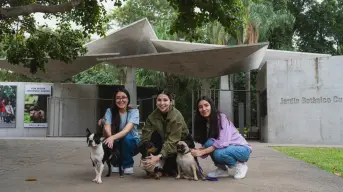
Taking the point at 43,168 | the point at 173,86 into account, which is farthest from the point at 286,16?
the point at 43,168

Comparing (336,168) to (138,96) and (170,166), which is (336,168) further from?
(138,96)

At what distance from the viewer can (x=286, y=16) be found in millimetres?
21750

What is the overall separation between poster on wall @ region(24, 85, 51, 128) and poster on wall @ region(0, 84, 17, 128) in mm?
568

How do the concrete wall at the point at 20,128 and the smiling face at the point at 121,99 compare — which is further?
the concrete wall at the point at 20,128

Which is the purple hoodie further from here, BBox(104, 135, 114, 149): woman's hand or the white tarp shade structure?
the white tarp shade structure

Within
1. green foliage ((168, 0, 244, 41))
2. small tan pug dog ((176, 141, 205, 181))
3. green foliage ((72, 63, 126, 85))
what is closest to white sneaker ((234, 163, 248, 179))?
small tan pug dog ((176, 141, 205, 181))

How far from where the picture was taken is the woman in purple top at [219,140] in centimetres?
474

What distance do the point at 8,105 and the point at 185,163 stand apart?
1584 cm

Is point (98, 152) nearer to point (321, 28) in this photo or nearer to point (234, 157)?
point (234, 157)

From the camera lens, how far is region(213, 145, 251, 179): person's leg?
15.5 ft

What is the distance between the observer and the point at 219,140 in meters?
4.75

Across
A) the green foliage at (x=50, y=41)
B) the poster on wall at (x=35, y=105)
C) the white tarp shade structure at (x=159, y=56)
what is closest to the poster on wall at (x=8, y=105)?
the poster on wall at (x=35, y=105)

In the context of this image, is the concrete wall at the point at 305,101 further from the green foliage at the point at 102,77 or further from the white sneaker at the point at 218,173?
the green foliage at the point at 102,77

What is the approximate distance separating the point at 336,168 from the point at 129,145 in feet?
11.5
